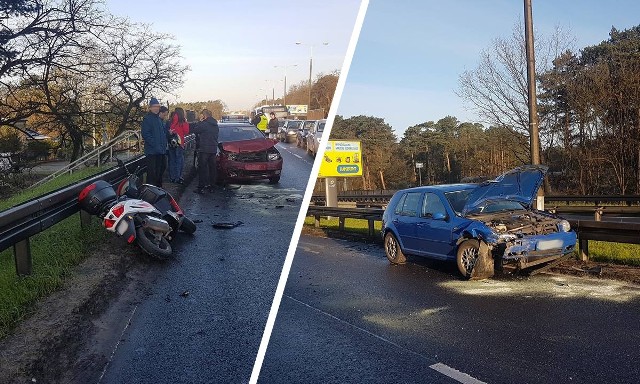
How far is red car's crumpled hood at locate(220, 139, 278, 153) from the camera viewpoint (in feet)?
10.7

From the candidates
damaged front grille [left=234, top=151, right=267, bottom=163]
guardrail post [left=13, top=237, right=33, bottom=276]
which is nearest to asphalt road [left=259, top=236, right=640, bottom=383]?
damaged front grille [left=234, top=151, right=267, bottom=163]

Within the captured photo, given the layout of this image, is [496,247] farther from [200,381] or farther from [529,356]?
[200,381]

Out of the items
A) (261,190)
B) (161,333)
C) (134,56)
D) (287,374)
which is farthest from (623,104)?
(134,56)

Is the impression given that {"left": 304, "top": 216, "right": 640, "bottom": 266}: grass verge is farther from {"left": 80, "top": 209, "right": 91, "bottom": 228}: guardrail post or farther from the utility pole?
{"left": 80, "top": 209, "right": 91, "bottom": 228}: guardrail post

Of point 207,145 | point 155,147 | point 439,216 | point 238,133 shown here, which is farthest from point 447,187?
point 155,147

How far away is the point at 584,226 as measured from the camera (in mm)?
1818

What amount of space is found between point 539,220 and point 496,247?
0.17m

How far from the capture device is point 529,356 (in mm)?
1238

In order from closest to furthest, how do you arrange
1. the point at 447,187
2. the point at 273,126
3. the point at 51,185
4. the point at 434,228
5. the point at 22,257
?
the point at 447,187 < the point at 434,228 < the point at 273,126 < the point at 22,257 < the point at 51,185

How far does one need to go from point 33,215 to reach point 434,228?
3788 millimetres

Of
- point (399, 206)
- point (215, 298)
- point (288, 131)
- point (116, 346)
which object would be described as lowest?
point (116, 346)

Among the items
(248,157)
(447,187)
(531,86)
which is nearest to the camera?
(531,86)

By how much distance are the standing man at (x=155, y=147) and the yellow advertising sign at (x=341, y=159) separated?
602cm

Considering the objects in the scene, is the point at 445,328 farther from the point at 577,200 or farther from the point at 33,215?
the point at 33,215
